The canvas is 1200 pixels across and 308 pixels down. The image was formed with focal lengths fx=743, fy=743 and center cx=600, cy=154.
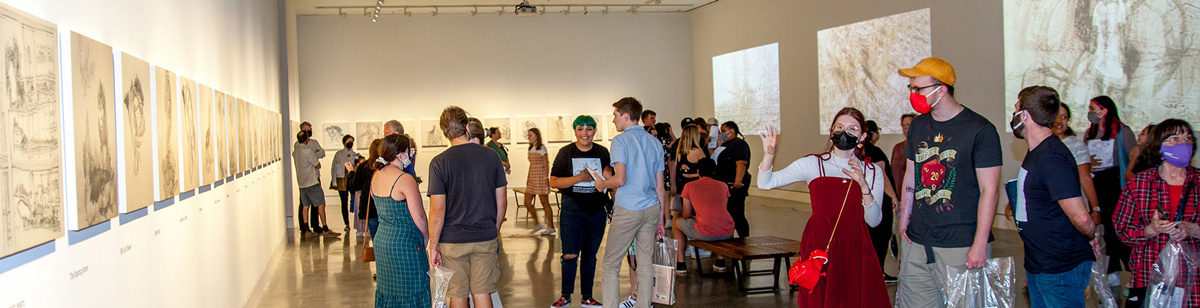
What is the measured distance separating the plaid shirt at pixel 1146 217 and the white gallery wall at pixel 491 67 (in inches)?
534

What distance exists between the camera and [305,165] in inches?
388

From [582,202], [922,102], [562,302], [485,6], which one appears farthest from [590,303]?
[485,6]

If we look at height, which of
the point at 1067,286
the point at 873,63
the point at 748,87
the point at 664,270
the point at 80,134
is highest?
the point at 873,63

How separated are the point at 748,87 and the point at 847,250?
12.3m

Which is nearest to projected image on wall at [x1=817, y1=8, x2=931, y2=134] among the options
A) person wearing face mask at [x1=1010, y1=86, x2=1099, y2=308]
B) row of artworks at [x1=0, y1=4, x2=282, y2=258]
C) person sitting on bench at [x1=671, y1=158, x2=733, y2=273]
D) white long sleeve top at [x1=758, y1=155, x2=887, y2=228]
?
person sitting on bench at [x1=671, y1=158, x2=733, y2=273]

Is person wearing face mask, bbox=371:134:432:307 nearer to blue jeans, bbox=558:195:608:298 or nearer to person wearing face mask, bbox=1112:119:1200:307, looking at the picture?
blue jeans, bbox=558:195:608:298

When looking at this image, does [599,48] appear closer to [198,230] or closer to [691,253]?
[691,253]

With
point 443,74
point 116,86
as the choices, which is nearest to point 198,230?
point 116,86

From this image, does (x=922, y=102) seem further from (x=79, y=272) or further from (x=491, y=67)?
(x=491, y=67)

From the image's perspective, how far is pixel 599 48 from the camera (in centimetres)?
1733

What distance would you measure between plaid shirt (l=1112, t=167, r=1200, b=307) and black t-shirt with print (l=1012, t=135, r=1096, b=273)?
116 centimetres

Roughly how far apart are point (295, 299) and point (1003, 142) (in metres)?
8.77

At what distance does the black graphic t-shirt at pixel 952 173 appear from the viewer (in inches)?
127

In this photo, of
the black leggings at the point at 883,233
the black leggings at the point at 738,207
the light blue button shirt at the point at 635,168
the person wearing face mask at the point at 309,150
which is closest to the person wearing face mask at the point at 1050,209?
the light blue button shirt at the point at 635,168
